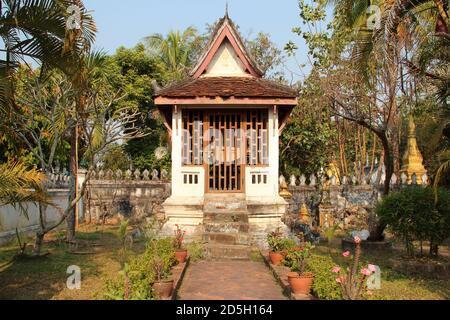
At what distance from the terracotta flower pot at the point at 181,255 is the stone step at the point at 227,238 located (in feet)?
5.76

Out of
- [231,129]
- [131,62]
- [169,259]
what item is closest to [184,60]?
[131,62]

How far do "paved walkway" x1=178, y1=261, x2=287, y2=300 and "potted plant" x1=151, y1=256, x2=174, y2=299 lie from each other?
1.49ft

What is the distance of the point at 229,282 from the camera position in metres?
8.91

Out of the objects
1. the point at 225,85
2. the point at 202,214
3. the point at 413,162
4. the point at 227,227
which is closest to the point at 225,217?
the point at 227,227

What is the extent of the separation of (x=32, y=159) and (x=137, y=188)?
22.3 feet

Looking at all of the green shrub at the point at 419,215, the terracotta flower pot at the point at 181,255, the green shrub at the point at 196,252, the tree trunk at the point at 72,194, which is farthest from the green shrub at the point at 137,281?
the tree trunk at the point at 72,194

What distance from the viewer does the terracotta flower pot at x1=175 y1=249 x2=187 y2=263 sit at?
1013 cm

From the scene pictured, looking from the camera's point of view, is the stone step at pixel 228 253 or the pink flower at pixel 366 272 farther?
the stone step at pixel 228 253

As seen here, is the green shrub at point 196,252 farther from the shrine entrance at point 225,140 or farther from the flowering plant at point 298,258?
the shrine entrance at point 225,140

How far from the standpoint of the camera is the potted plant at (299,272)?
24.0 ft

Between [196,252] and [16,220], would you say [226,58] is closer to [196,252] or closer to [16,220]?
[196,252]

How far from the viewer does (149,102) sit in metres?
26.2

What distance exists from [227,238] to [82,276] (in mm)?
3940

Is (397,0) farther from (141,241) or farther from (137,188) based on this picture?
(137,188)
